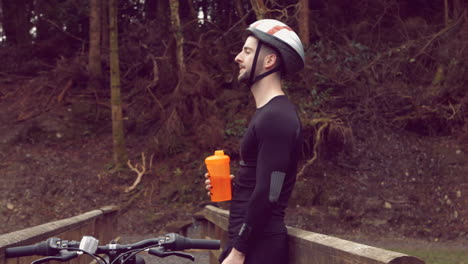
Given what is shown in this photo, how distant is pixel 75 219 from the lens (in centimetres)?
507

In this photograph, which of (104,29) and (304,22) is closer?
(304,22)

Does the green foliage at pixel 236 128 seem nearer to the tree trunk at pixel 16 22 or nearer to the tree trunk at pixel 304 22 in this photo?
the tree trunk at pixel 304 22

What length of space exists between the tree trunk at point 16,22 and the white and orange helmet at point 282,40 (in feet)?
72.7

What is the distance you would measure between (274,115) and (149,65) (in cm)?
1883

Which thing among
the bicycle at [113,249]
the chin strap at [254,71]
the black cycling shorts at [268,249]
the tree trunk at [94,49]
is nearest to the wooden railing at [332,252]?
the black cycling shorts at [268,249]

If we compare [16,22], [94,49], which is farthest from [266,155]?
[16,22]

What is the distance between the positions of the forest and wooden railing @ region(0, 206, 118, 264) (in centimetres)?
742

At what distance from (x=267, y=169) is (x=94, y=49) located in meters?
18.5

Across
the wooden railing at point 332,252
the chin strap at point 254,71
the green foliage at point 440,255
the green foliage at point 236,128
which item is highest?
the chin strap at point 254,71

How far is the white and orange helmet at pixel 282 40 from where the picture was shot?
3.26 m

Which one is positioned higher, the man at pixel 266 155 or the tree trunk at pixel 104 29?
the tree trunk at pixel 104 29

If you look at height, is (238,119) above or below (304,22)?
below

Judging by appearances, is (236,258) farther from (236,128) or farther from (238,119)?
(238,119)

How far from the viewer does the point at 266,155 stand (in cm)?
299
